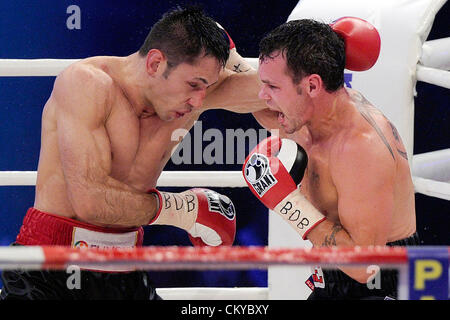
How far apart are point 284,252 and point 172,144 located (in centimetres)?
106

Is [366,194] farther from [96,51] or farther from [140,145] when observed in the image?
[96,51]

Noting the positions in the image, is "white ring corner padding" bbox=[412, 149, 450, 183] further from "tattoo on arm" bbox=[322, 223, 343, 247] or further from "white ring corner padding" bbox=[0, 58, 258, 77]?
"white ring corner padding" bbox=[0, 58, 258, 77]

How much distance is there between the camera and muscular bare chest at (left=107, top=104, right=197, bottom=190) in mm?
1970

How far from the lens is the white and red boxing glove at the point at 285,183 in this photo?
182cm

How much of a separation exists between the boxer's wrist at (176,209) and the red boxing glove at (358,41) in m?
0.56

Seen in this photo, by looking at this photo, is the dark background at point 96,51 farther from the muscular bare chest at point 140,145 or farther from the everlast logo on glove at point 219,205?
the muscular bare chest at point 140,145

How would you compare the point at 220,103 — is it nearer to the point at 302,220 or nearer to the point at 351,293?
the point at 302,220

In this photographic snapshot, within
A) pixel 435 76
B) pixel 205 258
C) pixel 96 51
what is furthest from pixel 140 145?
pixel 96 51

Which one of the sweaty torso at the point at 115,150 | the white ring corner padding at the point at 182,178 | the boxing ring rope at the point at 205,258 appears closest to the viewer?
the boxing ring rope at the point at 205,258

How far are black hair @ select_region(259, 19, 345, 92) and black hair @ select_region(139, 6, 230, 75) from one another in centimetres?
14

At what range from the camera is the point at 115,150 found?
1972 mm

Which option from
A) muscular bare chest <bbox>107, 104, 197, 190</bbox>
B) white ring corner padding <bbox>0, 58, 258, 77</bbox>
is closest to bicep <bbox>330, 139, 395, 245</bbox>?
muscular bare chest <bbox>107, 104, 197, 190</bbox>

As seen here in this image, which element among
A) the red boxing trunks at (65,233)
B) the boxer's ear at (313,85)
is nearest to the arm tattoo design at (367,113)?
the boxer's ear at (313,85)

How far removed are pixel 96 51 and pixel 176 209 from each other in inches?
71.6
